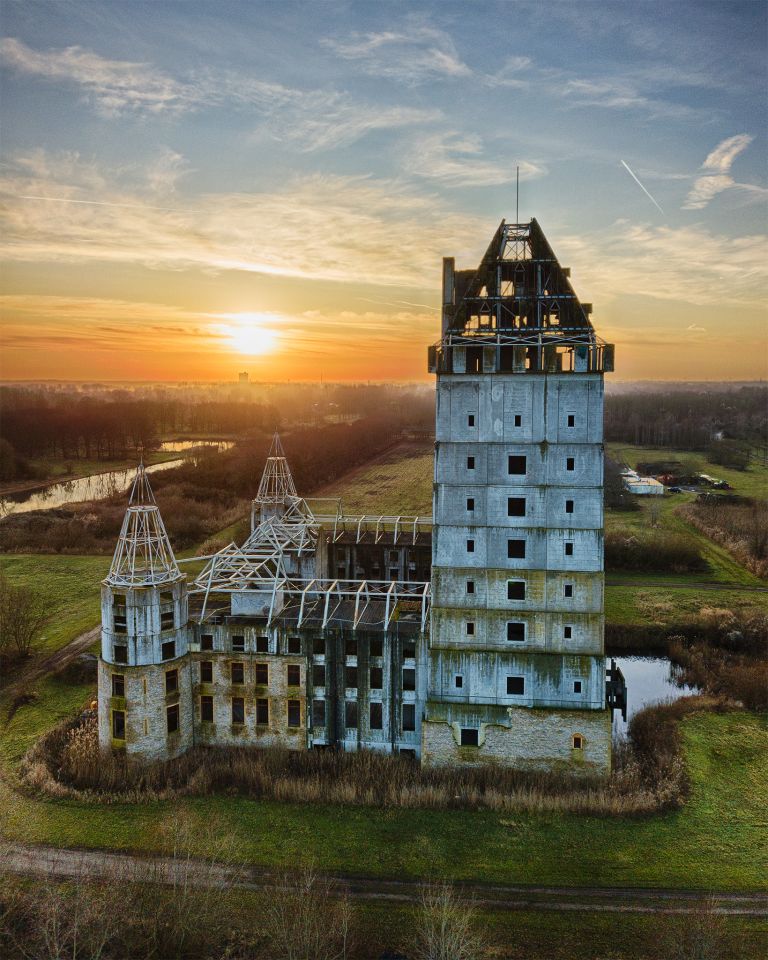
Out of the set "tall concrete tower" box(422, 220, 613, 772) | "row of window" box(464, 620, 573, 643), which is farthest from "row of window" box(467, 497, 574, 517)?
"row of window" box(464, 620, 573, 643)

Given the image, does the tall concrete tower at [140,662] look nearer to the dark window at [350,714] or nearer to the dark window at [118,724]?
the dark window at [118,724]

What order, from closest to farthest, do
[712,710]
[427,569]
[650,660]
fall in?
[712,710] < [427,569] < [650,660]

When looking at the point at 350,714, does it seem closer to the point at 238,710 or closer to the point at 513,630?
the point at 238,710

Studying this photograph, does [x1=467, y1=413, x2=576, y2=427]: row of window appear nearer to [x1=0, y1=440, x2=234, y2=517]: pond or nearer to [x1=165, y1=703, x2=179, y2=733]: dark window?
[x1=165, y1=703, x2=179, y2=733]: dark window

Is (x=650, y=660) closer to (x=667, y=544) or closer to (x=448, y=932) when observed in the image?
(x=667, y=544)

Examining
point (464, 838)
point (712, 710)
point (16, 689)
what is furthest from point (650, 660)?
point (16, 689)

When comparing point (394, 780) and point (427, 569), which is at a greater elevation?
point (427, 569)
